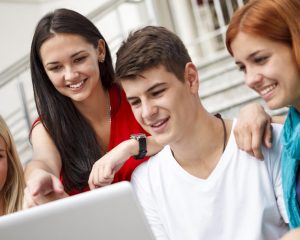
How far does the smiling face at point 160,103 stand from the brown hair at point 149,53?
2 cm

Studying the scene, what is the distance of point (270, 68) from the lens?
113cm

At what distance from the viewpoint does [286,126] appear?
1218 mm

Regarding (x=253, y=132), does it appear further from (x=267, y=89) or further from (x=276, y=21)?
(x=276, y=21)

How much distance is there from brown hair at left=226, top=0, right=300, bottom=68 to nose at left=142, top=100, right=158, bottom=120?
0.31 m

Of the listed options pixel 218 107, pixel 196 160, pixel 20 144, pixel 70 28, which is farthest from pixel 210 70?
pixel 196 160

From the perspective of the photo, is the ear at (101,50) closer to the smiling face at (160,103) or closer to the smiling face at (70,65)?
the smiling face at (70,65)

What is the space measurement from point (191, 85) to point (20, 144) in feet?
12.5

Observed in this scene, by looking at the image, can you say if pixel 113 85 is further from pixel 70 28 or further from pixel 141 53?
pixel 141 53

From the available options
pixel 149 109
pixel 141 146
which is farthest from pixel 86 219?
pixel 141 146

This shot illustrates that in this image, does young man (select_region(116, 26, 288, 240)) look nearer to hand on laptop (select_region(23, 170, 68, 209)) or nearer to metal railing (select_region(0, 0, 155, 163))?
hand on laptop (select_region(23, 170, 68, 209))

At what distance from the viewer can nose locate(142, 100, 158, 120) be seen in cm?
125

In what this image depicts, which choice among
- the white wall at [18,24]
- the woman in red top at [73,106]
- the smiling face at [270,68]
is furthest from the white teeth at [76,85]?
the white wall at [18,24]

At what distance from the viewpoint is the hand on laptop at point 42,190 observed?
3.50ft

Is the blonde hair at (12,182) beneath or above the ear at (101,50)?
beneath
